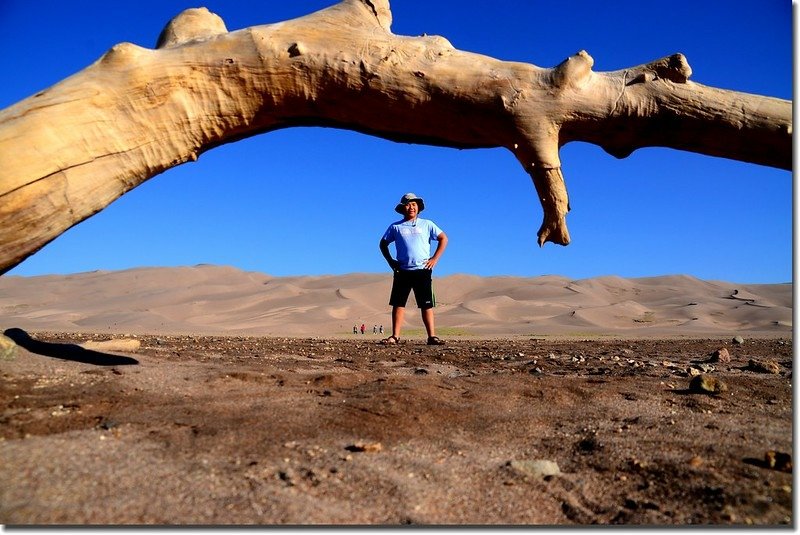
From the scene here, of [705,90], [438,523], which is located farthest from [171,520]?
[705,90]

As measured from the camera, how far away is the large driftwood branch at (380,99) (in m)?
3.07

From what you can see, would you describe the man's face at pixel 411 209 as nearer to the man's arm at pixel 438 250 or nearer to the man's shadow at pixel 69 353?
the man's arm at pixel 438 250

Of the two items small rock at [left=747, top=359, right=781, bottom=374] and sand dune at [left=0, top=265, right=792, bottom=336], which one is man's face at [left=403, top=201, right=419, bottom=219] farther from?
sand dune at [left=0, top=265, right=792, bottom=336]

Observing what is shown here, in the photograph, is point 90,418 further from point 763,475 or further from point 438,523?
point 763,475

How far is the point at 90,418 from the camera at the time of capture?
231cm

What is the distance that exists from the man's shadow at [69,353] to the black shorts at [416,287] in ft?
10.1

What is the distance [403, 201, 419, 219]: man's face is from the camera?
664cm

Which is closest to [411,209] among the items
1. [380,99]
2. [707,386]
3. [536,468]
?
[380,99]

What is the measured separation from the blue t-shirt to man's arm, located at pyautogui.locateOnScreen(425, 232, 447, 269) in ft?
0.19

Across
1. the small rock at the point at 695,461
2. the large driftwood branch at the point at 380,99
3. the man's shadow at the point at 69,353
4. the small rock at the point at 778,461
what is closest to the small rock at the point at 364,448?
the small rock at the point at 695,461

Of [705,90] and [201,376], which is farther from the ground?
[705,90]

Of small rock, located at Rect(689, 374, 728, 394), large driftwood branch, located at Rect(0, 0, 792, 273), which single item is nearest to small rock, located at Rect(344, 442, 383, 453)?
large driftwood branch, located at Rect(0, 0, 792, 273)

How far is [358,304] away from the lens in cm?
1752

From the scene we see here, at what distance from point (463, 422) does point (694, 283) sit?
84.0ft
